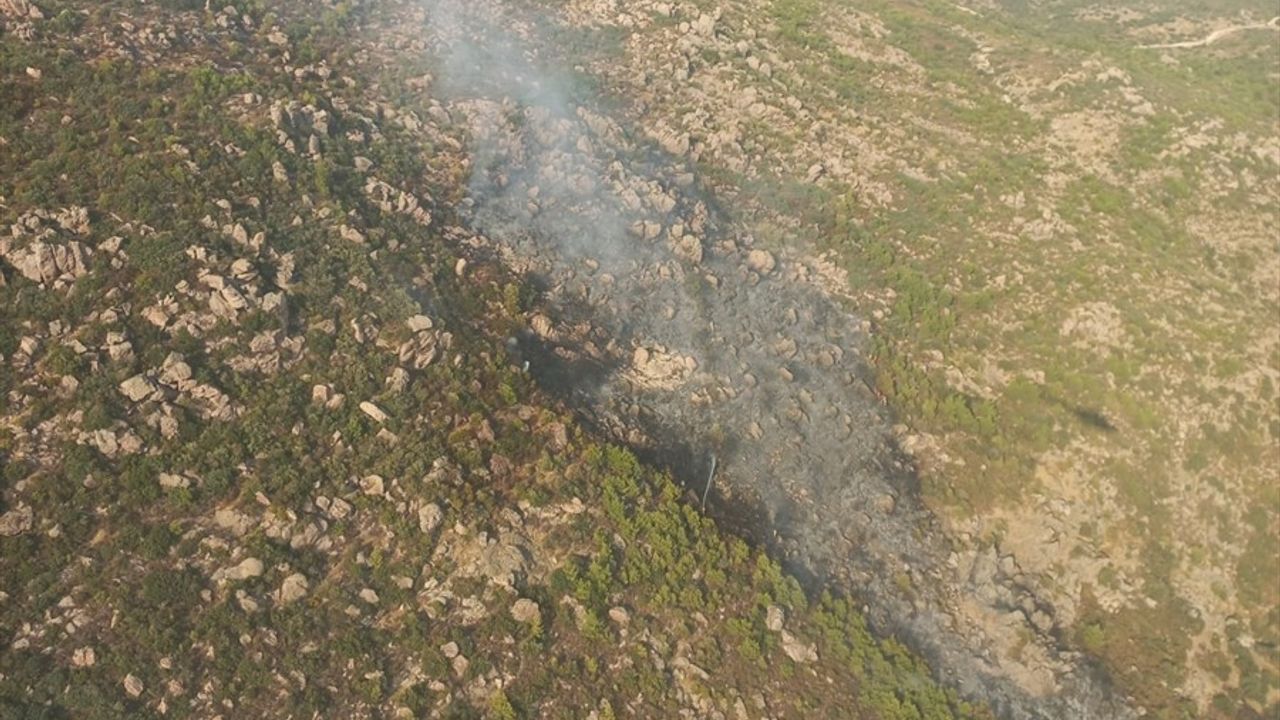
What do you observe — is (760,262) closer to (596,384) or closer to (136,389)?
(596,384)

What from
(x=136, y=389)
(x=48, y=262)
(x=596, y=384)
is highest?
(x=48, y=262)

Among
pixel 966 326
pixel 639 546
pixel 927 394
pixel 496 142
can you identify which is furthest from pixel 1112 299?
pixel 496 142

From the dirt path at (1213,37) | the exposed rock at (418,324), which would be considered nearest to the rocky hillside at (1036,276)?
the dirt path at (1213,37)

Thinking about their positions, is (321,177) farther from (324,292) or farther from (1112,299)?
(1112,299)

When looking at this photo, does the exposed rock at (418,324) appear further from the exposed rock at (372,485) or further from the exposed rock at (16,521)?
the exposed rock at (16,521)

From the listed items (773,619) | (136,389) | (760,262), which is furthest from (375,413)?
(760,262)

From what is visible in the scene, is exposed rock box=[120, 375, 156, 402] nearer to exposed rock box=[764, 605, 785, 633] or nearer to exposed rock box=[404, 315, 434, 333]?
exposed rock box=[404, 315, 434, 333]
